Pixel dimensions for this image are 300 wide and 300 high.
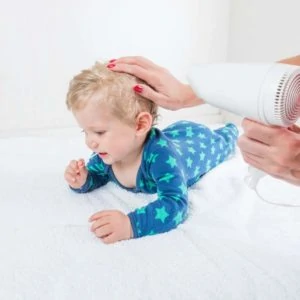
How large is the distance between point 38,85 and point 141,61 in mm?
837

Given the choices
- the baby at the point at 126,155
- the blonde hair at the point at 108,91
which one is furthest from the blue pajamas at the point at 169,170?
the blonde hair at the point at 108,91

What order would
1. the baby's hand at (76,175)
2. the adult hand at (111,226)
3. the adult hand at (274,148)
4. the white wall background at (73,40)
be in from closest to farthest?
the adult hand at (274,148) < the adult hand at (111,226) < the baby's hand at (76,175) < the white wall background at (73,40)

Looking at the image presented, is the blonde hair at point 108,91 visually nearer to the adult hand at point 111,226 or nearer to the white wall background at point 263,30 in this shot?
the adult hand at point 111,226

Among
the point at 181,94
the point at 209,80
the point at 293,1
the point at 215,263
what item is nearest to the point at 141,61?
the point at 181,94

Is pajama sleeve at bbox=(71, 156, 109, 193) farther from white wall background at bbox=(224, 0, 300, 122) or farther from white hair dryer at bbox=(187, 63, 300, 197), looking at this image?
white wall background at bbox=(224, 0, 300, 122)

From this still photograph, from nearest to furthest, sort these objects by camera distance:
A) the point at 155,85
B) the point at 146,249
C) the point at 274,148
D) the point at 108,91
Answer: the point at 274,148 < the point at 146,249 < the point at 108,91 < the point at 155,85

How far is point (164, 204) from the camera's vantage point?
3.05 ft

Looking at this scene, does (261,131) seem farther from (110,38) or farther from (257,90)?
(110,38)

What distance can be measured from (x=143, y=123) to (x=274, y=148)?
0.37 m

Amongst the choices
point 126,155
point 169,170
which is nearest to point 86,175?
point 126,155

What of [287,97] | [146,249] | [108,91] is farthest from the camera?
[108,91]

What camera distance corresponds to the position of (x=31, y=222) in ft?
3.07

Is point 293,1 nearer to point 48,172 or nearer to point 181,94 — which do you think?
point 181,94

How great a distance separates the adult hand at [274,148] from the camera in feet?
2.29
